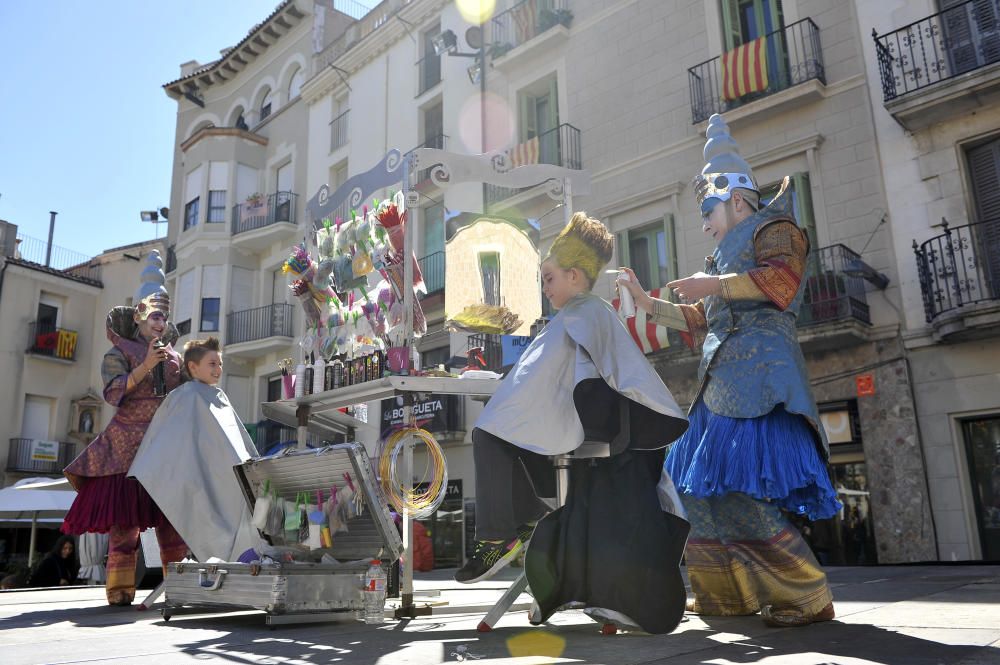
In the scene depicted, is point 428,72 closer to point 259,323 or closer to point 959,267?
point 259,323

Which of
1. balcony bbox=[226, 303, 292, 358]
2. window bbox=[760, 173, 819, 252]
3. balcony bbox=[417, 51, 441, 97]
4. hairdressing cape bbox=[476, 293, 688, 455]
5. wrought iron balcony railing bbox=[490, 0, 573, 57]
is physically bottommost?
hairdressing cape bbox=[476, 293, 688, 455]

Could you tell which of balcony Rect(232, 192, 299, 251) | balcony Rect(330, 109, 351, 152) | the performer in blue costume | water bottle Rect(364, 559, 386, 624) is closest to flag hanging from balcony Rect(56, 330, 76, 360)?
balcony Rect(232, 192, 299, 251)

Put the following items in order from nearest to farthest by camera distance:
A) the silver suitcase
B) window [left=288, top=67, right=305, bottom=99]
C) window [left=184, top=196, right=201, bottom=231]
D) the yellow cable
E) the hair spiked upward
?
the hair spiked upward, the silver suitcase, the yellow cable, window [left=288, top=67, right=305, bottom=99], window [left=184, top=196, right=201, bottom=231]

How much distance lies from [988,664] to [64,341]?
31274mm

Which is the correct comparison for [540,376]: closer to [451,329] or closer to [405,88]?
[451,329]

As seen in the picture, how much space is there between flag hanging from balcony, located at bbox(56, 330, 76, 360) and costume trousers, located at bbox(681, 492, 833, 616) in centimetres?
2963

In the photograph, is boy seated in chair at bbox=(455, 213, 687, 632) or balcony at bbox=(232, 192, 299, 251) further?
balcony at bbox=(232, 192, 299, 251)

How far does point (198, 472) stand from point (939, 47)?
1133 cm

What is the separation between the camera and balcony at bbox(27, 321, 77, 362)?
27812mm

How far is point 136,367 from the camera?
5.14 meters

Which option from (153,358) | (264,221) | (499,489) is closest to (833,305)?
(153,358)

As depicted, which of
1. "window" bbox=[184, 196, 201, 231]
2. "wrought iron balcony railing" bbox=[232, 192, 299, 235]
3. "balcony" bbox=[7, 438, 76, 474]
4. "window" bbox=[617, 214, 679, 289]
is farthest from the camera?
"balcony" bbox=[7, 438, 76, 474]

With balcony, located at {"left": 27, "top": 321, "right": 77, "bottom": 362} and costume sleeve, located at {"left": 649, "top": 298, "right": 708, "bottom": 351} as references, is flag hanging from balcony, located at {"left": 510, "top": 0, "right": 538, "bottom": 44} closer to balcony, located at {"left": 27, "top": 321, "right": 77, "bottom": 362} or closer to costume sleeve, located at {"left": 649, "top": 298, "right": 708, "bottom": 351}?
costume sleeve, located at {"left": 649, "top": 298, "right": 708, "bottom": 351}

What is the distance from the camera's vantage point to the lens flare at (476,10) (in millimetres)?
18594
